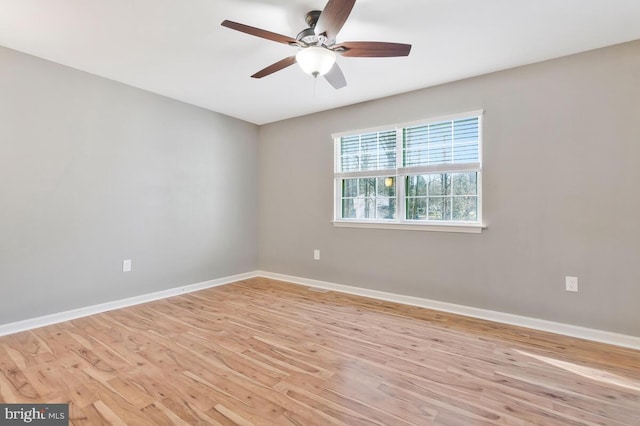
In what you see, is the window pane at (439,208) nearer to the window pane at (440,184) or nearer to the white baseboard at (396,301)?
the window pane at (440,184)

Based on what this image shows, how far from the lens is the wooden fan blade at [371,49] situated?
2.04 meters

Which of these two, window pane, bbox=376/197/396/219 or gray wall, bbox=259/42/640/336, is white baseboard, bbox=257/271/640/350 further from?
window pane, bbox=376/197/396/219

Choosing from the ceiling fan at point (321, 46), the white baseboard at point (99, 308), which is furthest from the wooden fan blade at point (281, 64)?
the white baseboard at point (99, 308)

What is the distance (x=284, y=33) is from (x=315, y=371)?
7.99 feet

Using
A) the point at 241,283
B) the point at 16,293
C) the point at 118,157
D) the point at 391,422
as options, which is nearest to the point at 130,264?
the point at 16,293

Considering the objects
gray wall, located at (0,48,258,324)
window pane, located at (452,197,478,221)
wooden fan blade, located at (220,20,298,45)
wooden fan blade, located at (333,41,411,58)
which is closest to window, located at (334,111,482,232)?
window pane, located at (452,197,478,221)

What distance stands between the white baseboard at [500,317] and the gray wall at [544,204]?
0.18 ft

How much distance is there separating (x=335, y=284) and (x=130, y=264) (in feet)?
7.83

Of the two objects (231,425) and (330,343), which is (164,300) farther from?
(231,425)

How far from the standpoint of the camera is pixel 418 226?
11.2 feet

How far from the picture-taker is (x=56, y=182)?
2842 millimetres

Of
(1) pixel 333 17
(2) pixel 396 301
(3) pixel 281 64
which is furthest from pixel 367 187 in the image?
(1) pixel 333 17

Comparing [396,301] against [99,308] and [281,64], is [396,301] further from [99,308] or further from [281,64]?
[99,308]

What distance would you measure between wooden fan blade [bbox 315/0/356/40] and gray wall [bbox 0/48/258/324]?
250 cm
